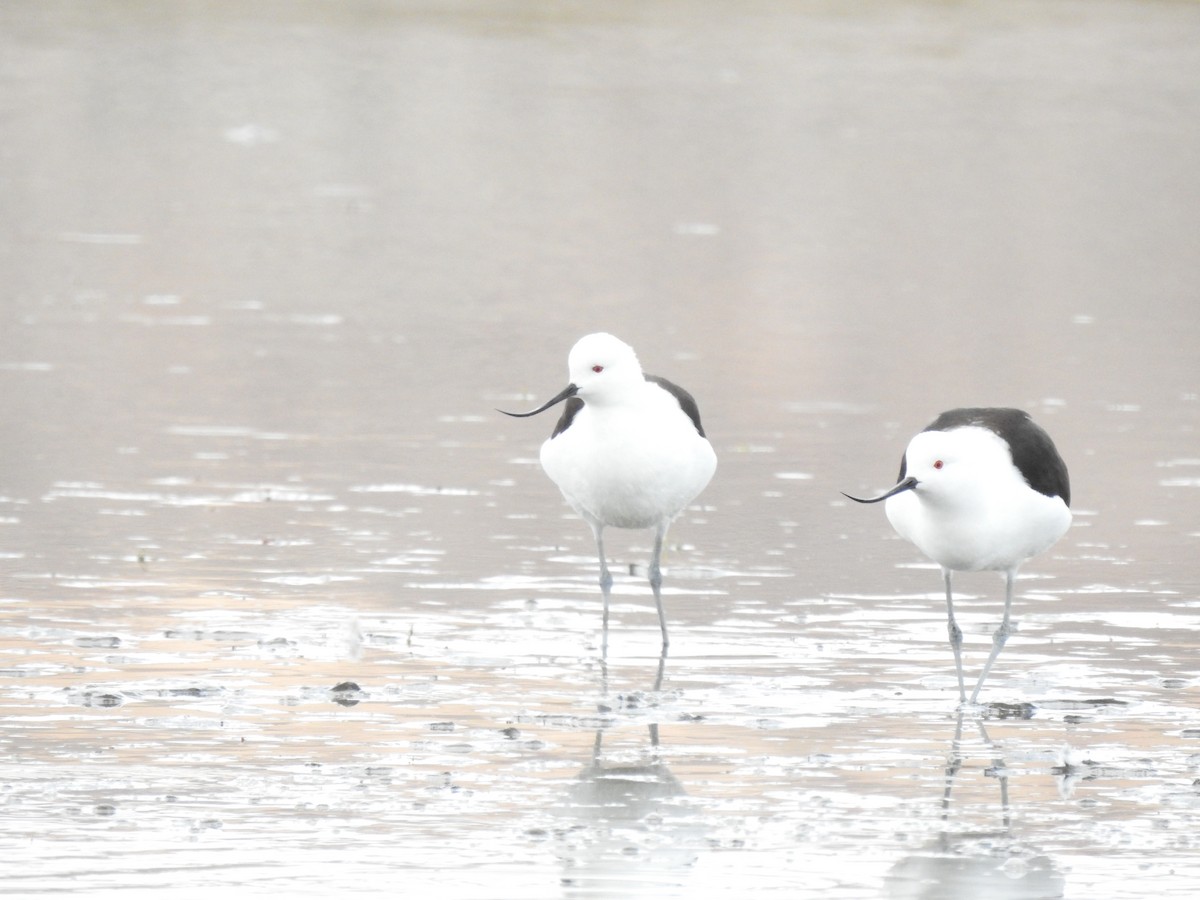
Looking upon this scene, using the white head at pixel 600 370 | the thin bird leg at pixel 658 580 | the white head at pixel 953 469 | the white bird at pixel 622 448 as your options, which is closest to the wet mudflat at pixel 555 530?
the thin bird leg at pixel 658 580

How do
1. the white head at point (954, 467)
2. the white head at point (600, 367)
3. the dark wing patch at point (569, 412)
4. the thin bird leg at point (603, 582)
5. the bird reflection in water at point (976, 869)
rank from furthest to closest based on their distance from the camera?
1. the dark wing patch at point (569, 412)
2. the white head at point (600, 367)
3. the thin bird leg at point (603, 582)
4. the white head at point (954, 467)
5. the bird reflection in water at point (976, 869)

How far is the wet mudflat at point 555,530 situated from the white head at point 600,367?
100 centimetres

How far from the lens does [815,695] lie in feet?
29.0

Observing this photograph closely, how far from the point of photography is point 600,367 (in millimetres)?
9891

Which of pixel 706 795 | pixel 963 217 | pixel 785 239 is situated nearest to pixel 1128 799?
pixel 706 795

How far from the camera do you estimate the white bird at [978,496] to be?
8906mm

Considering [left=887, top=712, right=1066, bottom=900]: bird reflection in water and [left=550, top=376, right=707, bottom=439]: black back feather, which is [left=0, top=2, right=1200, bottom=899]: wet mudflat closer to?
[left=887, top=712, right=1066, bottom=900]: bird reflection in water

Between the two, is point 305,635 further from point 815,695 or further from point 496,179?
point 496,179

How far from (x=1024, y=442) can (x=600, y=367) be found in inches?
69.8

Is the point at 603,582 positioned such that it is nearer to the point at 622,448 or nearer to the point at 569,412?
the point at 622,448

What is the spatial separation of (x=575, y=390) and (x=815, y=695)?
1774mm

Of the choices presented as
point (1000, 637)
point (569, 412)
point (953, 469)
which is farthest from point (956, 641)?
point (569, 412)

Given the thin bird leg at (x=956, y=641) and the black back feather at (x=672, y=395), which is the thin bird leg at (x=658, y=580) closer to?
the black back feather at (x=672, y=395)

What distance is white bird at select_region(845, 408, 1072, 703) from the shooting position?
29.2 feet
